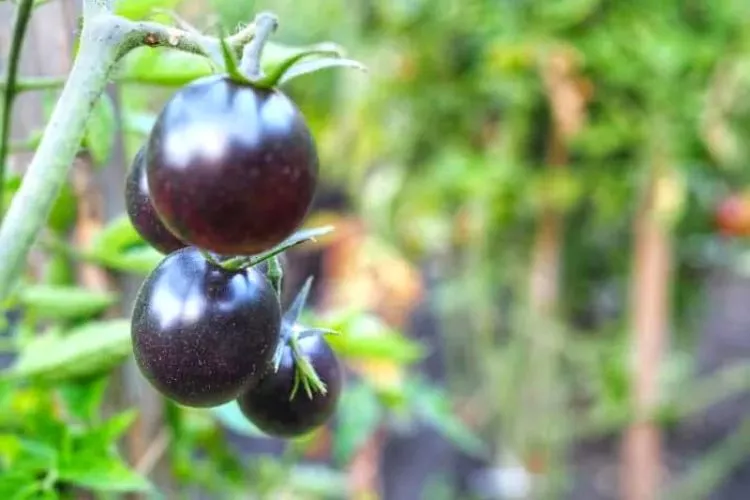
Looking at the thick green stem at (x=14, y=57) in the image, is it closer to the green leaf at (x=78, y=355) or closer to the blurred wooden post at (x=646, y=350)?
the green leaf at (x=78, y=355)

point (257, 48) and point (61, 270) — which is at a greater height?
point (257, 48)

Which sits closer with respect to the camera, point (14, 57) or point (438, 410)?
point (14, 57)

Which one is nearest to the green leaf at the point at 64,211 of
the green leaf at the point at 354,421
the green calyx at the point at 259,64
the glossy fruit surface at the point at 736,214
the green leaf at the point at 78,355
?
the green leaf at the point at 78,355

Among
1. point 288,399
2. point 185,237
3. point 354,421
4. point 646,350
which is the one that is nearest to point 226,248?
point 185,237

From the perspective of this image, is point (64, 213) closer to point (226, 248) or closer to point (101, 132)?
point (101, 132)

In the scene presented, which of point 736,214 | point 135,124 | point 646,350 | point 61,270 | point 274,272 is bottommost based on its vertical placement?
point 646,350
